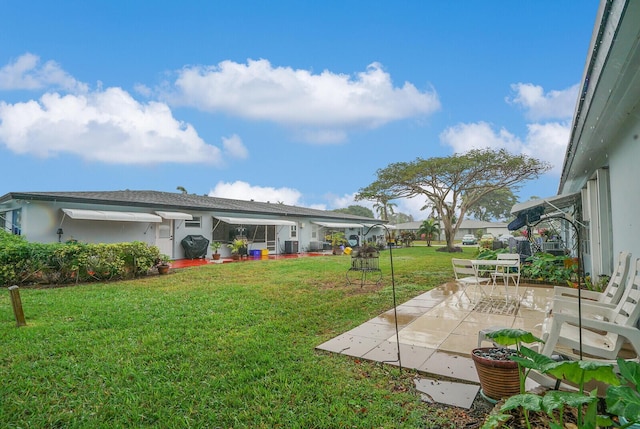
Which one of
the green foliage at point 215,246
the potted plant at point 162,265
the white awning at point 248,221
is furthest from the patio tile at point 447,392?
the white awning at point 248,221

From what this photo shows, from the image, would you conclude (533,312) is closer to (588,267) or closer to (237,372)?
(588,267)

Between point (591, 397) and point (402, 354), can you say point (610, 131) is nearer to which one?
point (402, 354)

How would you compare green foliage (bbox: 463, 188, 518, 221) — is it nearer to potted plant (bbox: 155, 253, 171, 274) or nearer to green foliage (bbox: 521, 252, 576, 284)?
green foliage (bbox: 521, 252, 576, 284)

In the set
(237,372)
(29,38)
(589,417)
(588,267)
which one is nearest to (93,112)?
(29,38)

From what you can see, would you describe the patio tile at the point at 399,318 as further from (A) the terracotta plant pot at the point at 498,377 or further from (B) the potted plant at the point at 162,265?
(B) the potted plant at the point at 162,265

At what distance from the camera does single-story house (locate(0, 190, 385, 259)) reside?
A: 1266 cm

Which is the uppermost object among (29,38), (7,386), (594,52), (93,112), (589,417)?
(29,38)

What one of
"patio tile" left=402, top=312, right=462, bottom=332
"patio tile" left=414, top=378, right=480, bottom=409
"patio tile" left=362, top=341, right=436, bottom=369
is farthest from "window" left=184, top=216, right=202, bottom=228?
"patio tile" left=414, top=378, right=480, bottom=409

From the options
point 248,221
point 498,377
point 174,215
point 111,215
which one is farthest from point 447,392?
point 248,221

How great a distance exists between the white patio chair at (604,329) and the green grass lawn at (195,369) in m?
1.28

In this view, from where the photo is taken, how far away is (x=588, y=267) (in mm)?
9039

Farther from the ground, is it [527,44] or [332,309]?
[527,44]

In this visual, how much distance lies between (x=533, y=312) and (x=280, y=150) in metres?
21.3

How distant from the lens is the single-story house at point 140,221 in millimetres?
12664
